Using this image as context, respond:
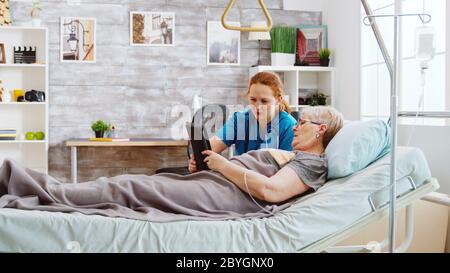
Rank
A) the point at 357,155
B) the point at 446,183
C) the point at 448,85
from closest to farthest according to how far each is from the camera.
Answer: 1. the point at 357,155
2. the point at 446,183
3. the point at 448,85

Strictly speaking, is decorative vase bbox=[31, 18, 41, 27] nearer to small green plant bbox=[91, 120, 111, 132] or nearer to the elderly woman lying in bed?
small green plant bbox=[91, 120, 111, 132]

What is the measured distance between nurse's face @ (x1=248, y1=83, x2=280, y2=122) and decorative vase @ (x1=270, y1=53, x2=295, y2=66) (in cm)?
232

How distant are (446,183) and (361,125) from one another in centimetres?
73

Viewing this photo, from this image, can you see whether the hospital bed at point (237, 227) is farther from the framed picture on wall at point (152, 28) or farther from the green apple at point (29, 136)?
the framed picture on wall at point (152, 28)

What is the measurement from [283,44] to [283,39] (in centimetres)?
5

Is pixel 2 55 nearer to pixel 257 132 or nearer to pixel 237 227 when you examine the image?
pixel 257 132

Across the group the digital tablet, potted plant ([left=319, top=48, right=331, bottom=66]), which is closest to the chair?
potted plant ([left=319, top=48, right=331, bottom=66])

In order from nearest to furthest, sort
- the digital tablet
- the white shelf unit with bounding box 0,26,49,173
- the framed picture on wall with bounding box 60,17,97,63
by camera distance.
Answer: the digital tablet < the white shelf unit with bounding box 0,26,49,173 < the framed picture on wall with bounding box 60,17,97,63

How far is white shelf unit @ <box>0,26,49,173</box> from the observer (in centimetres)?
531

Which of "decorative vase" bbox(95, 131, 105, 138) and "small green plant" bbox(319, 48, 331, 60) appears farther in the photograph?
"small green plant" bbox(319, 48, 331, 60)

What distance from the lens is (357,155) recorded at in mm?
2574

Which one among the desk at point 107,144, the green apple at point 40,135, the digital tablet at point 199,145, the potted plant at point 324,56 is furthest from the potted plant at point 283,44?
the digital tablet at point 199,145
